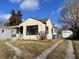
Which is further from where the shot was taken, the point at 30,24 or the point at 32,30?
the point at 30,24

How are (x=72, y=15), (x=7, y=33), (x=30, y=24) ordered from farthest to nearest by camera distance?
(x=72, y=15)
(x=7, y=33)
(x=30, y=24)

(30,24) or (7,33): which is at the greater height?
(30,24)

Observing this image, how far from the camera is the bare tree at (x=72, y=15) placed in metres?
47.1

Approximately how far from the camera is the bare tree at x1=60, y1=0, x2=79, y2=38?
154 ft

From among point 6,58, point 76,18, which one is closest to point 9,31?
point 76,18

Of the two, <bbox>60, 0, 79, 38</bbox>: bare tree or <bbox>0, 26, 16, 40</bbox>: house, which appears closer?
<bbox>0, 26, 16, 40</bbox>: house

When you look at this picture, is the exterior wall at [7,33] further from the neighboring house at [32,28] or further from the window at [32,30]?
the window at [32,30]

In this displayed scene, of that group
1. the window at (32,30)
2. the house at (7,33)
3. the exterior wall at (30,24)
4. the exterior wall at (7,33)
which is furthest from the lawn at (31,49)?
the exterior wall at (7,33)

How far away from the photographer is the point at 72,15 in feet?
158

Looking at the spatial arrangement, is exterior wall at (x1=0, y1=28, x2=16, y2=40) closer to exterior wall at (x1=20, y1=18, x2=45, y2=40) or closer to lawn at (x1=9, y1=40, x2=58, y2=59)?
exterior wall at (x1=20, y1=18, x2=45, y2=40)

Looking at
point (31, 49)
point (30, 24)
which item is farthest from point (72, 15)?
point (31, 49)

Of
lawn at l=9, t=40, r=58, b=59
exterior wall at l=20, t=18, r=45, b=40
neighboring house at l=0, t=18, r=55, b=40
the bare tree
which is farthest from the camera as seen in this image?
the bare tree

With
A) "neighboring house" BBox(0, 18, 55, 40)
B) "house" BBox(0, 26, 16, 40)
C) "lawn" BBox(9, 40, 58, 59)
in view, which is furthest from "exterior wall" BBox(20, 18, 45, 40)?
"lawn" BBox(9, 40, 58, 59)

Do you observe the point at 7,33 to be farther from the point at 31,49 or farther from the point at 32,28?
the point at 31,49
